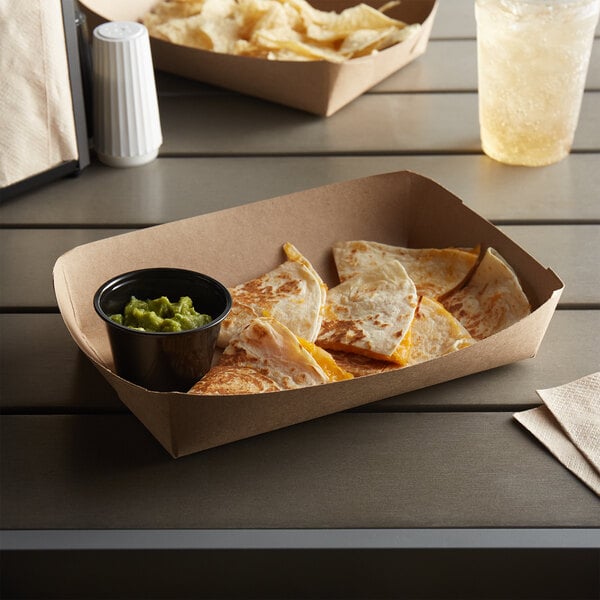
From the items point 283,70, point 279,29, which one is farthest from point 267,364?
point 279,29

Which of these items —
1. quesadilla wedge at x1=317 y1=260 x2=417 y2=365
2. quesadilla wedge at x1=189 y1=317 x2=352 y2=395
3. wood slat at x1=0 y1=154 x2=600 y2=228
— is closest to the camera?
quesadilla wedge at x1=189 y1=317 x2=352 y2=395

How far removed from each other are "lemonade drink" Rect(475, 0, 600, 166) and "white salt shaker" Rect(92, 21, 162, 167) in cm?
60

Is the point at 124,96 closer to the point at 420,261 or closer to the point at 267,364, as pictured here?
the point at 420,261

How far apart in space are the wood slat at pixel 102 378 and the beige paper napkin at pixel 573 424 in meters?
0.03

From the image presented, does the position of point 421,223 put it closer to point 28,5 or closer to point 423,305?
point 423,305

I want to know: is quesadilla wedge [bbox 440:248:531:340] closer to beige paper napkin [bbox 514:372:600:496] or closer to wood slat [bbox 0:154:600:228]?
beige paper napkin [bbox 514:372:600:496]

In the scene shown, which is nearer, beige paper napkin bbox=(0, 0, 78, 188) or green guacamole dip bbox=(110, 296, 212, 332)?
green guacamole dip bbox=(110, 296, 212, 332)

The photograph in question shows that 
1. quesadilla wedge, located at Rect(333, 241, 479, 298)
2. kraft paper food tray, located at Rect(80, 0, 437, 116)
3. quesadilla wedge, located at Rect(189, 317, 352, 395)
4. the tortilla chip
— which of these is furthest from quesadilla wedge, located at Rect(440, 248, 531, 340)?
the tortilla chip

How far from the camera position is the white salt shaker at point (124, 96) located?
66.4 inches

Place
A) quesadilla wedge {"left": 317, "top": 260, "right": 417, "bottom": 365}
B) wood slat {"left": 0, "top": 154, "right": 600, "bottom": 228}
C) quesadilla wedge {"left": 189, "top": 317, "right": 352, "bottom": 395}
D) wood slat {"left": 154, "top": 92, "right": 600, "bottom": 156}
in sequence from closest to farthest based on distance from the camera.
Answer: quesadilla wedge {"left": 189, "top": 317, "right": 352, "bottom": 395}
quesadilla wedge {"left": 317, "top": 260, "right": 417, "bottom": 365}
wood slat {"left": 0, "top": 154, "right": 600, "bottom": 228}
wood slat {"left": 154, "top": 92, "right": 600, "bottom": 156}

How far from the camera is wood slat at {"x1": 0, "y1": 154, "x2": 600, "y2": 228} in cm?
162

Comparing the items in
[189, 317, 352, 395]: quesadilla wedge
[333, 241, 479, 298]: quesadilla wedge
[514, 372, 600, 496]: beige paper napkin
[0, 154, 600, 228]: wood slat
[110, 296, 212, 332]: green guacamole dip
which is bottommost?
[0, 154, 600, 228]: wood slat
